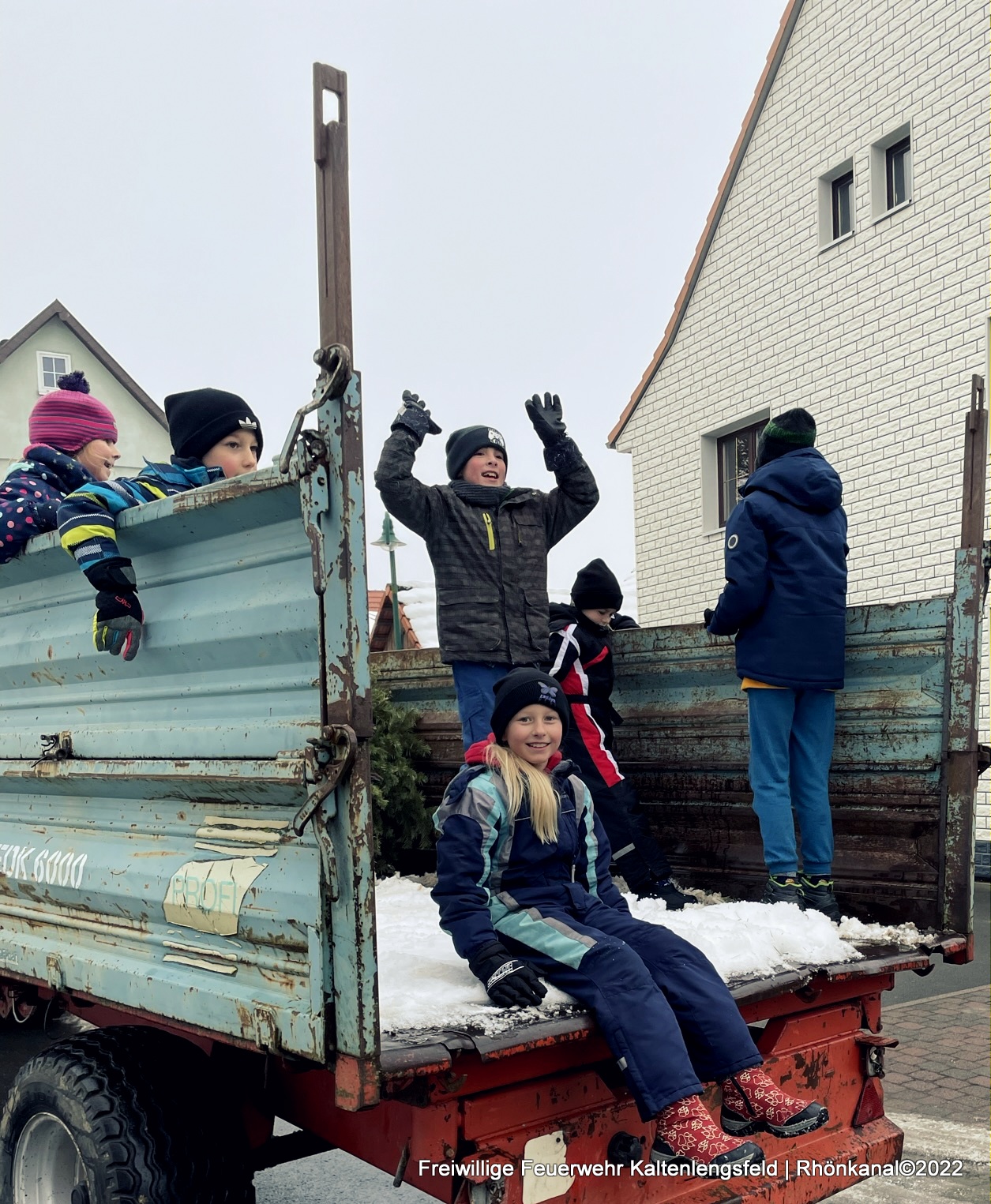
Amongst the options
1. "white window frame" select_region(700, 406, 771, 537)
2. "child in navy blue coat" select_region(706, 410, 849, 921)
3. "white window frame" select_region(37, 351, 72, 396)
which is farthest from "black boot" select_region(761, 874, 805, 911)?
"white window frame" select_region(37, 351, 72, 396)

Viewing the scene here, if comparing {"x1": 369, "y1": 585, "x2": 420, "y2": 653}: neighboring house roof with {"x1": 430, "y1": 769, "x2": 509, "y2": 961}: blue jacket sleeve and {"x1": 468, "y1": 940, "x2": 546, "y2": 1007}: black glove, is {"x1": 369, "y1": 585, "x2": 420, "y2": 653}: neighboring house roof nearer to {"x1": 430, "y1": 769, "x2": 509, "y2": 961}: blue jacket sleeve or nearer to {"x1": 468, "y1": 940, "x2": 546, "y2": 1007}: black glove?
{"x1": 430, "y1": 769, "x2": 509, "y2": 961}: blue jacket sleeve

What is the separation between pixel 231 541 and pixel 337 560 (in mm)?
408

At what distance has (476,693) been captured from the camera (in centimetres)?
397

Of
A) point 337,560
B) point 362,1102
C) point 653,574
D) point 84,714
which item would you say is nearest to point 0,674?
point 84,714

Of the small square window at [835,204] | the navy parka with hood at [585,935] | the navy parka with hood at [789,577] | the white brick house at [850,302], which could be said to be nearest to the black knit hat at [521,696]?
the navy parka with hood at [585,935]

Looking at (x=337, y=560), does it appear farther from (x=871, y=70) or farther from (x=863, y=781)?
(x=871, y=70)

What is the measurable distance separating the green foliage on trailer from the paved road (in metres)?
1.26

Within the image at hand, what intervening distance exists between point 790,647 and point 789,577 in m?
0.28

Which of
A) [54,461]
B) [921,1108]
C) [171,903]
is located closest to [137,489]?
[54,461]

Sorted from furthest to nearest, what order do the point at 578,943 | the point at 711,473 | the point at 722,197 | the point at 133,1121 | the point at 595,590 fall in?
1. the point at 711,473
2. the point at 722,197
3. the point at 595,590
4. the point at 578,943
5. the point at 133,1121

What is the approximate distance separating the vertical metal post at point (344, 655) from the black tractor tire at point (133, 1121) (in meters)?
0.62

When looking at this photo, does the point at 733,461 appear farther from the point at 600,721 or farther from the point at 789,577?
the point at 789,577

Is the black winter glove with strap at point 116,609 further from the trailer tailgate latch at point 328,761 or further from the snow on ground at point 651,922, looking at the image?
the snow on ground at point 651,922

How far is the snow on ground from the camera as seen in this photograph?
229 cm
